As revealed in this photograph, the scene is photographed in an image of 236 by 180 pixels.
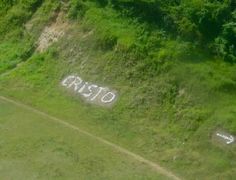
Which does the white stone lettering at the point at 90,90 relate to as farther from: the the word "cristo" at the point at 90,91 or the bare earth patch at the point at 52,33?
the bare earth patch at the point at 52,33

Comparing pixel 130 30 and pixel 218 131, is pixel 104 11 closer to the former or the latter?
pixel 130 30

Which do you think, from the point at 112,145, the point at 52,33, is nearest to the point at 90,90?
the point at 112,145

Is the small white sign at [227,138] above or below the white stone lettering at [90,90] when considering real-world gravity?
above

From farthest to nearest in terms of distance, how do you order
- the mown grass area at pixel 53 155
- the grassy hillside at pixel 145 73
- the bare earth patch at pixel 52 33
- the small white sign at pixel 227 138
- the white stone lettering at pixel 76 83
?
the bare earth patch at pixel 52 33 → the white stone lettering at pixel 76 83 → the grassy hillside at pixel 145 73 → the small white sign at pixel 227 138 → the mown grass area at pixel 53 155

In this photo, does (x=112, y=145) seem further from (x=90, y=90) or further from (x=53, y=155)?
(x=90, y=90)

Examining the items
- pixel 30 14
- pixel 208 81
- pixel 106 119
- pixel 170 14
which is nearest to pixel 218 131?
pixel 208 81

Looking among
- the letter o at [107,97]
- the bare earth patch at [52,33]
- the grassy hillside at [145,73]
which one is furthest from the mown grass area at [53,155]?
the bare earth patch at [52,33]
